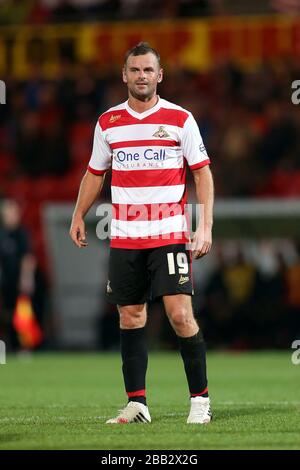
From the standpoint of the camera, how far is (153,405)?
9578 millimetres

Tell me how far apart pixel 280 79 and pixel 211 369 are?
7.97 m

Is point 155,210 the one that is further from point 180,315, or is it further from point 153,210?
point 180,315

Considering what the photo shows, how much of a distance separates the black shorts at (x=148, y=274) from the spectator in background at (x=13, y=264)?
9097 millimetres

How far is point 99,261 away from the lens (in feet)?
65.7

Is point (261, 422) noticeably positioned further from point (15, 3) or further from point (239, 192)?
point (15, 3)

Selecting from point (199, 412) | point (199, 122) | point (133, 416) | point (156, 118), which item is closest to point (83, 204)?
point (156, 118)

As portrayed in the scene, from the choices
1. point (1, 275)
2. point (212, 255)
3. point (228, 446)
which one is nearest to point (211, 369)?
point (1, 275)

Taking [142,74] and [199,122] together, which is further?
[199,122]

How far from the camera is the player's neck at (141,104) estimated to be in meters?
8.16

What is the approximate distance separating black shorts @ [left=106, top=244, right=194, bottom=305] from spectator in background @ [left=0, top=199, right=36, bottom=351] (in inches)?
358

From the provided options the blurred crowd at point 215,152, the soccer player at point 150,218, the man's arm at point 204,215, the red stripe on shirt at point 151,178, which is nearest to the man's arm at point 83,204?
the soccer player at point 150,218

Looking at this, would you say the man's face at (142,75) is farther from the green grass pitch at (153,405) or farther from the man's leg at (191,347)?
the green grass pitch at (153,405)

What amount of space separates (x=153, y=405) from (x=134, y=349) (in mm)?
1418

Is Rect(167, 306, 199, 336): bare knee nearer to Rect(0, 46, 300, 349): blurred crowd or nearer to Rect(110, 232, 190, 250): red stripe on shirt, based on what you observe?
Rect(110, 232, 190, 250): red stripe on shirt
